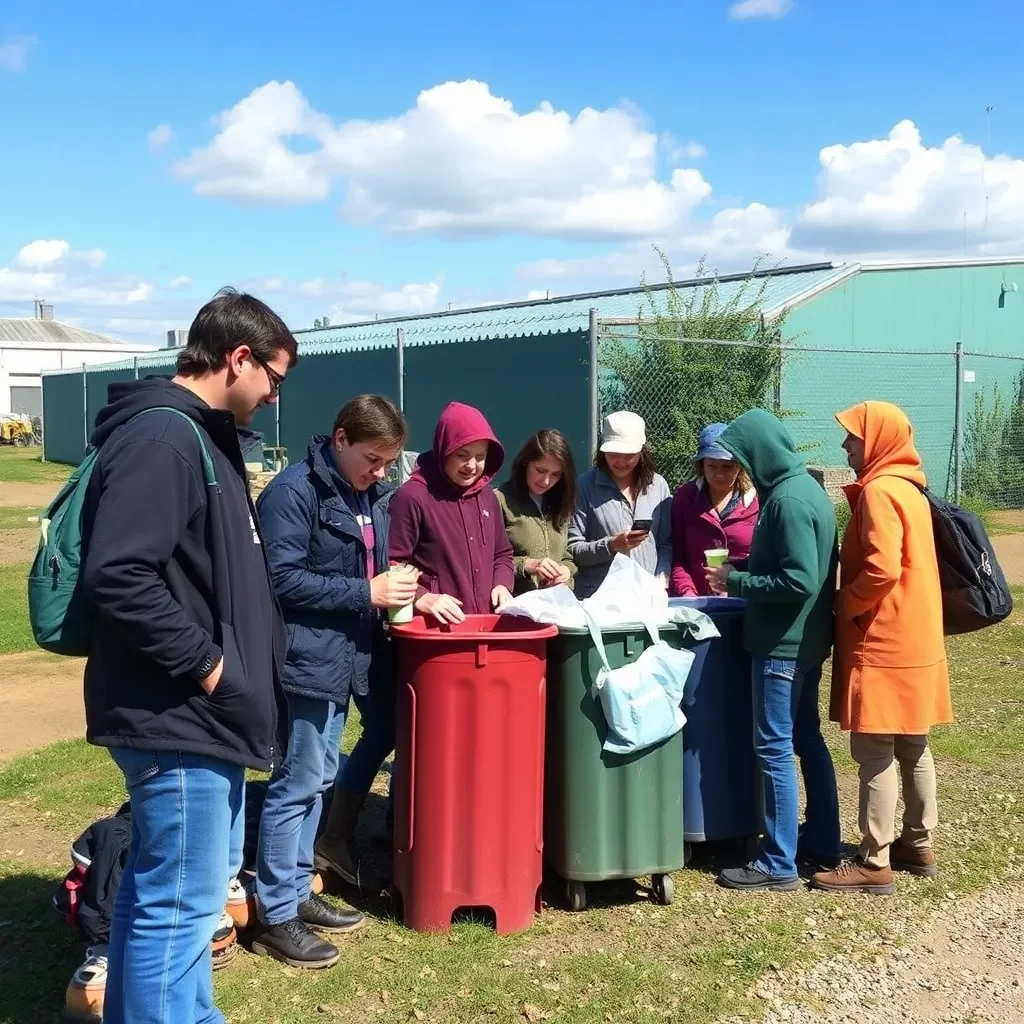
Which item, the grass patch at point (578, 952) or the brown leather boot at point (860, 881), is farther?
the brown leather boot at point (860, 881)

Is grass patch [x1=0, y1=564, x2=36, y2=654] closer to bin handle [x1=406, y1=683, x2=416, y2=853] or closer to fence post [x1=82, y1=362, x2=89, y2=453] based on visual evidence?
bin handle [x1=406, y1=683, x2=416, y2=853]

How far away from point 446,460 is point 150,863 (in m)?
1.96

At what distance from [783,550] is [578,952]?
1.63 m

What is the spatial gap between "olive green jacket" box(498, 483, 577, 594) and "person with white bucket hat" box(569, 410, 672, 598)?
8.6 inches

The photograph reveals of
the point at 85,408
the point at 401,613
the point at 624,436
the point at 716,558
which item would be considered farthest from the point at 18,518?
the point at 401,613

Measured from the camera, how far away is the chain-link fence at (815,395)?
11.8 metres

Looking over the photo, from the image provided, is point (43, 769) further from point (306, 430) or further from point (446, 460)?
point (306, 430)

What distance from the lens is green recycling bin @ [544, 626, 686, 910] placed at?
4.02 metres

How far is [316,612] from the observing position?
11.8 feet

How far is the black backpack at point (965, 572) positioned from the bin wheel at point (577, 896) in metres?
1.76

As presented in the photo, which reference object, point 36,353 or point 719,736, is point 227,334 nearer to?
point 719,736

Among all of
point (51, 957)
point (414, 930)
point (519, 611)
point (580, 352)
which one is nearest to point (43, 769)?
point (51, 957)

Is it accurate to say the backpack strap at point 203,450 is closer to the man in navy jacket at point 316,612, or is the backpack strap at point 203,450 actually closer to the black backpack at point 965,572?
the man in navy jacket at point 316,612

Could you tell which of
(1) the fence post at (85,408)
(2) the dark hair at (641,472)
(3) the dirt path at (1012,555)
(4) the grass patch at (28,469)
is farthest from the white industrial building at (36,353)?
(2) the dark hair at (641,472)
